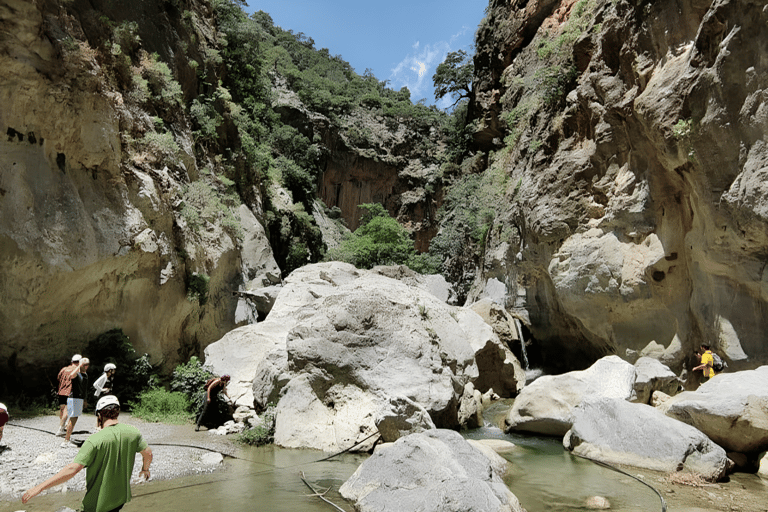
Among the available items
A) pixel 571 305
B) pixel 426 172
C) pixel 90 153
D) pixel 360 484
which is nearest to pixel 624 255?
pixel 571 305

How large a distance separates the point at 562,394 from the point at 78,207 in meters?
12.4

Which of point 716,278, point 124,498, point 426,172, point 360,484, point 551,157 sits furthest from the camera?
point 426,172

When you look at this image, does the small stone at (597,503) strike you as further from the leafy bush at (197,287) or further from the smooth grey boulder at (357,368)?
the leafy bush at (197,287)

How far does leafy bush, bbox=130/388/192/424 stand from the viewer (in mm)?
11164

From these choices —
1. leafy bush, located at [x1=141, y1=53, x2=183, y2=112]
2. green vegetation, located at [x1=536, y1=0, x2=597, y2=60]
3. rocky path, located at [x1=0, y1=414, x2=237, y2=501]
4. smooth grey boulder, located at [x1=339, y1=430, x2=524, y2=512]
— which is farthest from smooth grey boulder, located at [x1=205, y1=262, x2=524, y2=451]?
green vegetation, located at [x1=536, y1=0, x2=597, y2=60]

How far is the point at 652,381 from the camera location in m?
11.3

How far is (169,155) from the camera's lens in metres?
15.8

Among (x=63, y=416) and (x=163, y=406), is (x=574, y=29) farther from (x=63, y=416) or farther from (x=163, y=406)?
(x=63, y=416)

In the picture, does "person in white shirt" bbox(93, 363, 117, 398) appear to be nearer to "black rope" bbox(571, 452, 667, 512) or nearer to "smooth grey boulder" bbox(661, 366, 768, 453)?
"black rope" bbox(571, 452, 667, 512)

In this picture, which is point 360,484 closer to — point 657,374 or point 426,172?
point 657,374

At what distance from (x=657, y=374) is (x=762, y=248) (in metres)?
3.60

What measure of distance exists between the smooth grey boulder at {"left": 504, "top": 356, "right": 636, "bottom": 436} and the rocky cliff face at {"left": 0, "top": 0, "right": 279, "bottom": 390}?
1049cm

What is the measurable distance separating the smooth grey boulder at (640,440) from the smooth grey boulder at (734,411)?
18.1 inches

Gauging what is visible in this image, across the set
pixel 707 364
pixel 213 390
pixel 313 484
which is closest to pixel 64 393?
pixel 213 390
